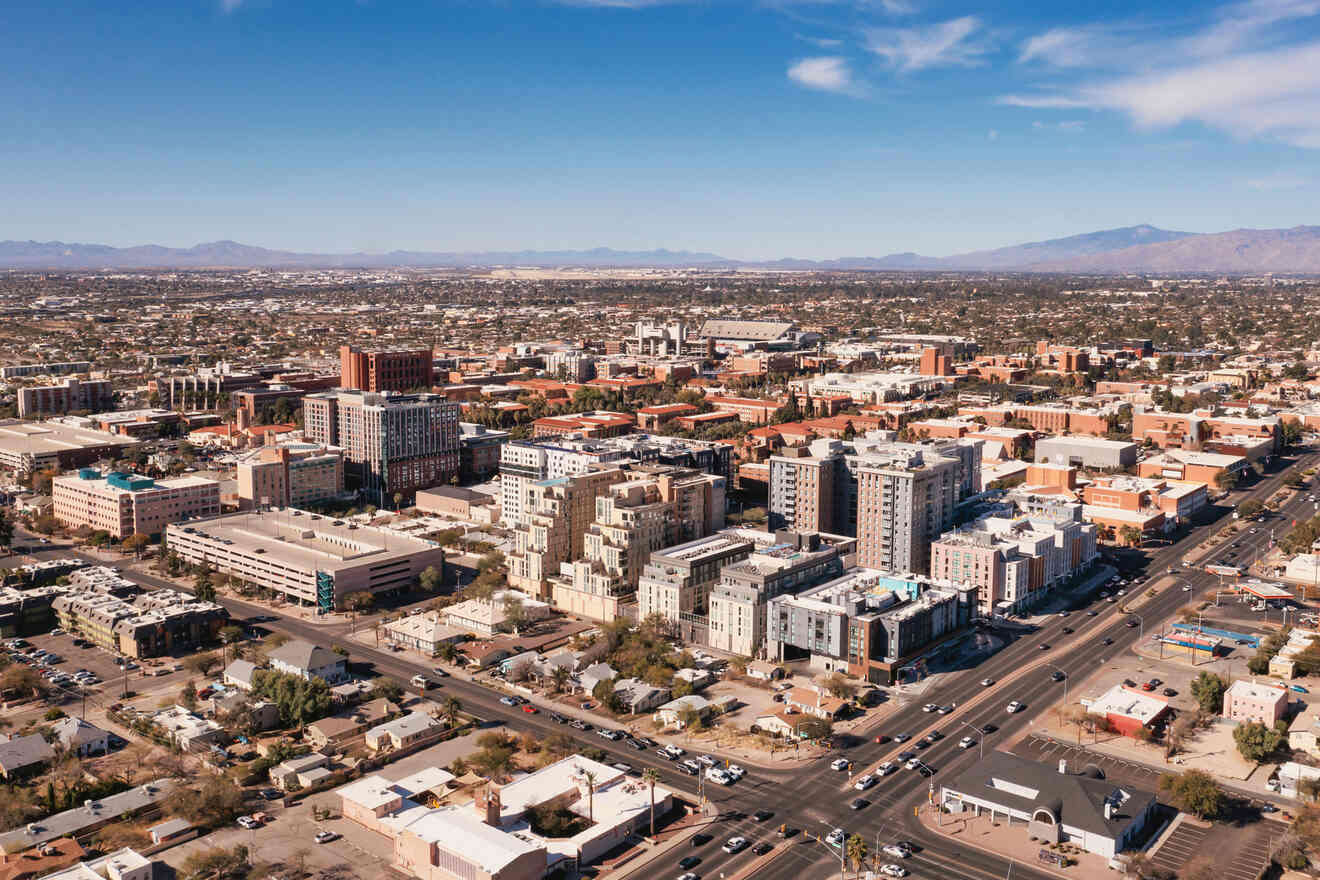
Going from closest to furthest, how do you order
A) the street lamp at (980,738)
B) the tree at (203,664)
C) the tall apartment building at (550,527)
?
the street lamp at (980,738) → the tree at (203,664) → the tall apartment building at (550,527)

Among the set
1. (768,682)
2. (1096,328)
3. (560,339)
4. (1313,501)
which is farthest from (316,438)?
(1096,328)

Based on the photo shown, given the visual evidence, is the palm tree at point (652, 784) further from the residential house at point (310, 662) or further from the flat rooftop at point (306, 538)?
the flat rooftop at point (306, 538)

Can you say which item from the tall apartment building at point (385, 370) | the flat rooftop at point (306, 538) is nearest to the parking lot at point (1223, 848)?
the flat rooftop at point (306, 538)

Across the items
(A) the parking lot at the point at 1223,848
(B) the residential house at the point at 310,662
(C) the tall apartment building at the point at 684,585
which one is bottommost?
(A) the parking lot at the point at 1223,848

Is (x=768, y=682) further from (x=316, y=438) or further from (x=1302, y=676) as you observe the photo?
(x=316, y=438)

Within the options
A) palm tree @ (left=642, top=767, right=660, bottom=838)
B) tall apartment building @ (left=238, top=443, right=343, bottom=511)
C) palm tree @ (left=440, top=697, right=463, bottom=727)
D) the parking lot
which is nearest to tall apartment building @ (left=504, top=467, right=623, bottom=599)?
palm tree @ (left=440, top=697, right=463, bottom=727)

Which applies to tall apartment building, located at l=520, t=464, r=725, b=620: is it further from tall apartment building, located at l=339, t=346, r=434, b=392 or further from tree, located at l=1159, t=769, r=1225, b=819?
tall apartment building, located at l=339, t=346, r=434, b=392

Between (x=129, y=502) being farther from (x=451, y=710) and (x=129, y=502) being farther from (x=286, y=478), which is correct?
(x=451, y=710)
